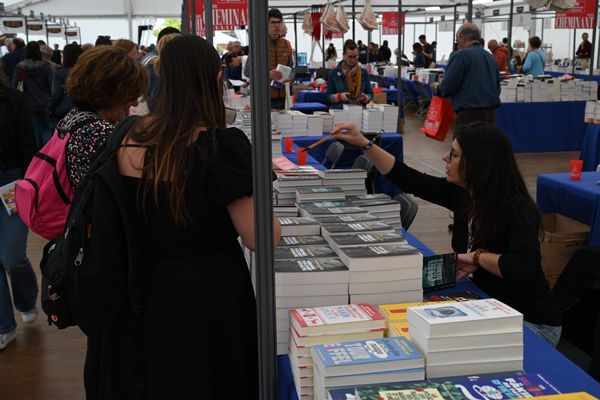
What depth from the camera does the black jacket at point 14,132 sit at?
323 cm

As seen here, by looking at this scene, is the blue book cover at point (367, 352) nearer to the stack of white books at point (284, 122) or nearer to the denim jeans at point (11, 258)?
the denim jeans at point (11, 258)

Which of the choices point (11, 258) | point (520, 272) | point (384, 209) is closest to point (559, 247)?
point (384, 209)

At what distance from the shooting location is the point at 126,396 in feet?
5.95

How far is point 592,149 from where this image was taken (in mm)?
6906

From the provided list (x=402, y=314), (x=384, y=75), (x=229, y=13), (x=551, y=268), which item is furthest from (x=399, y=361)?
(x=384, y=75)

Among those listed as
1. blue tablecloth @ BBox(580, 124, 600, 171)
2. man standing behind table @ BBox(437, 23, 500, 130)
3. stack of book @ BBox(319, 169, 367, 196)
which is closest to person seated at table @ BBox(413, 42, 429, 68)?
blue tablecloth @ BBox(580, 124, 600, 171)

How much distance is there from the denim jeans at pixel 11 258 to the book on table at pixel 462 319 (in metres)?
2.53

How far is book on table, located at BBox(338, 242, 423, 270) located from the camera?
1684 mm

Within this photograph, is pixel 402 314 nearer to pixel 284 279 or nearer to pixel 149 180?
pixel 284 279

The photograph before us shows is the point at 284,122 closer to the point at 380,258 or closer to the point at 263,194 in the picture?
the point at 380,258

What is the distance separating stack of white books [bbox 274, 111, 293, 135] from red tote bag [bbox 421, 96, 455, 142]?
118cm

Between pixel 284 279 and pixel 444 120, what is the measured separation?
429 centimetres

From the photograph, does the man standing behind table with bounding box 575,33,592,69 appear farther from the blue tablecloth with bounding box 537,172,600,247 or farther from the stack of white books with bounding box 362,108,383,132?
the blue tablecloth with bounding box 537,172,600,247

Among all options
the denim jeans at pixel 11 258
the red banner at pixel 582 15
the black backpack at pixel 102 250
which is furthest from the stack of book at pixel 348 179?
the red banner at pixel 582 15
